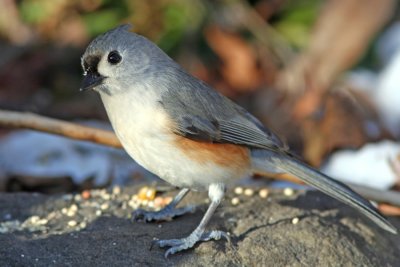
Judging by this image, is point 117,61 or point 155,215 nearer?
point 117,61

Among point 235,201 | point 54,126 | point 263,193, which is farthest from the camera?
point 54,126

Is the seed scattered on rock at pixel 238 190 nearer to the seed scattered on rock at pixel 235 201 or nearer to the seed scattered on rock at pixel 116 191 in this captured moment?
the seed scattered on rock at pixel 235 201

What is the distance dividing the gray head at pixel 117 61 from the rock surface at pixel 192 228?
796 millimetres

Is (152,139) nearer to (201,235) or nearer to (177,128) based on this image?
(177,128)

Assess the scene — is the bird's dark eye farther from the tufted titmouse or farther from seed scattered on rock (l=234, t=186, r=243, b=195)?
seed scattered on rock (l=234, t=186, r=243, b=195)

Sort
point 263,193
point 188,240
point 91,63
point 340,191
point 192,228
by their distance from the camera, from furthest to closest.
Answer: point 263,193 < point 340,191 < point 192,228 < point 91,63 < point 188,240

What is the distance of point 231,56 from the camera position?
8.15 m

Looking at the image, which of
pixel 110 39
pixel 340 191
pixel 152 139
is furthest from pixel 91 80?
pixel 340 191

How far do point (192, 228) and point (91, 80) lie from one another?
0.98 m

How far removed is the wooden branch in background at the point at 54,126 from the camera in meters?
5.41

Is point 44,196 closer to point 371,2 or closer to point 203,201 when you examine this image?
point 203,201

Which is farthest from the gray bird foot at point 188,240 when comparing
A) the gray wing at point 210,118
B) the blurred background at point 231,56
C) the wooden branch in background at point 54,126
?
the blurred background at point 231,56

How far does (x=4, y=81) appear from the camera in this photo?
796cm

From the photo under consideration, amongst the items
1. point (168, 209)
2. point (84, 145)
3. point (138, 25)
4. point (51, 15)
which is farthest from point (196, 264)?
point (51, 15)
